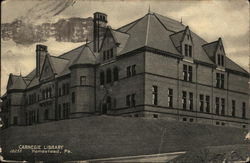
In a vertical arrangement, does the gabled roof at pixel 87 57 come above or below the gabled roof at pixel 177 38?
below

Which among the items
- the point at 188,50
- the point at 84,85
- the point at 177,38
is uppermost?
the point at 177,38

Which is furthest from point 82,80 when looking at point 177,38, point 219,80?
point 219,80

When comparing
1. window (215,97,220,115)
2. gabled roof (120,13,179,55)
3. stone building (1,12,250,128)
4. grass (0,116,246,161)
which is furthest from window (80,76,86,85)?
window (215,97,220,115)

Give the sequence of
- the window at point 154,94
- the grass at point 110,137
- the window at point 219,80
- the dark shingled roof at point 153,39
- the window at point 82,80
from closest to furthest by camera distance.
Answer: the grass at point 110,137, the window at point 154,94, the dark shingled roof at point 153,39, the window at point 219,80, the window at point 82,80

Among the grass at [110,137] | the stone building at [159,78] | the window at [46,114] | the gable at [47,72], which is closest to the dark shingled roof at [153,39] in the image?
the stone building at [159,78]

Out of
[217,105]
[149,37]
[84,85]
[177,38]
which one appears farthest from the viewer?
[84,85]

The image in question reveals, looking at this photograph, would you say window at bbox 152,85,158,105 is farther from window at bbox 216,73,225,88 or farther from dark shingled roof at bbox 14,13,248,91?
window at bbox 216,73,225,88

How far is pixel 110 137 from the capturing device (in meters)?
17.9

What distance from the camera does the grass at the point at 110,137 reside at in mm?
16594

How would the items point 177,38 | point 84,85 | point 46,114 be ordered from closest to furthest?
point 177,38, point 84,85, point 46,114

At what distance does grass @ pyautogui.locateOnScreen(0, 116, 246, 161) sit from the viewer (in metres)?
16.6

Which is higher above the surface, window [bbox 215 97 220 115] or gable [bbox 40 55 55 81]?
gable [bbox 40 55 55 81]

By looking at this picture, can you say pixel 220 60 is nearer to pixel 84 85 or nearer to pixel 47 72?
pixel 84 85

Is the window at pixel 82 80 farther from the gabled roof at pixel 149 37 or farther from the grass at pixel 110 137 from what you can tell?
the grass at pixel 110 137
